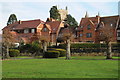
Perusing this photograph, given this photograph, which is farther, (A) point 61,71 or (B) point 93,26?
(B) point 93,26

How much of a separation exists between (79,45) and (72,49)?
290 centimetres

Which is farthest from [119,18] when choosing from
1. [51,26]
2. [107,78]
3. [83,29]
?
[107,78]

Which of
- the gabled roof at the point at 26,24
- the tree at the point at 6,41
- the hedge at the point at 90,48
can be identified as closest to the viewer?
the tree at the point at 6,41

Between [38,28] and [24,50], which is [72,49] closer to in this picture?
[24,50]

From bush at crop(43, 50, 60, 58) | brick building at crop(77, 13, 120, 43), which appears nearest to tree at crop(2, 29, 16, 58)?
bush at crop(43, 50, 60, 58)

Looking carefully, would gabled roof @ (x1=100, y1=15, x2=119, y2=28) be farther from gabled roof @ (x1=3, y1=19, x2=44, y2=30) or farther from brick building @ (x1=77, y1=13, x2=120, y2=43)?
gabled roof @ (x1=3, y1=19, x2=44, y2=30)

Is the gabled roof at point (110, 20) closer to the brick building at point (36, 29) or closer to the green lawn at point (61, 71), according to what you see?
the brick building at point (36, 29)

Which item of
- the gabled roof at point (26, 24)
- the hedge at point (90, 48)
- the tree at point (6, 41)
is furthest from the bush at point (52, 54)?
the gabled roof at point (26, 24)

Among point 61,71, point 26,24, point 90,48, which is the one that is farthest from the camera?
point 26,24

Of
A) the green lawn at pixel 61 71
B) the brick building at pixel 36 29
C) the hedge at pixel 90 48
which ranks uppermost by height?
the brick building at pixel 36 29

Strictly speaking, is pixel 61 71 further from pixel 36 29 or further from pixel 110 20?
pixel 36 29

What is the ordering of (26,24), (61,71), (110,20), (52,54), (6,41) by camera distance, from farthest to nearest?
(26,24) < (110,20) < (52,54) < (6,41) < (61,71)

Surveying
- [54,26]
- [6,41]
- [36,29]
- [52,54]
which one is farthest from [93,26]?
[6,41]

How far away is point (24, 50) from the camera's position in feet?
152
